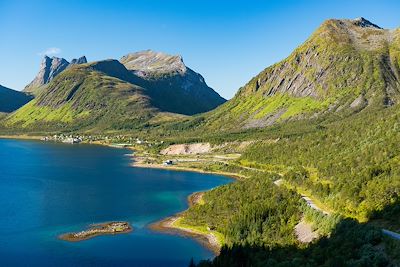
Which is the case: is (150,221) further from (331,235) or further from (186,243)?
(331,235)

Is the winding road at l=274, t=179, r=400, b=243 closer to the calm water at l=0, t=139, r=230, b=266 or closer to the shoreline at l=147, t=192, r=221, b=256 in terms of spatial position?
the shoreline at l=147, t=192, r=221, b=256

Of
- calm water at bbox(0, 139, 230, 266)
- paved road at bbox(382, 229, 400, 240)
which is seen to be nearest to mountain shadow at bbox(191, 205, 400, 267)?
paved road at bbox(382, 229, 400, 240)

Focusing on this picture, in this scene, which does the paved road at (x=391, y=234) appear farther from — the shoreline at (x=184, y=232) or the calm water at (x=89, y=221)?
the calm water at (x=89, y=221)

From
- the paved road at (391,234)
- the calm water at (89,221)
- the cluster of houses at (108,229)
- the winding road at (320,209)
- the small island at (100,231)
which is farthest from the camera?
the cluster of houses at (108,229)

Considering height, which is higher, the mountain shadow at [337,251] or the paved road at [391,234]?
the paved road at [391,234]

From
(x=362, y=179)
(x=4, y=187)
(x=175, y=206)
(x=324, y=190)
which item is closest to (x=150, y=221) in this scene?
(x=175, y=206)

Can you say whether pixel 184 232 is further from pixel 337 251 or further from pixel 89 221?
pixel 337 251

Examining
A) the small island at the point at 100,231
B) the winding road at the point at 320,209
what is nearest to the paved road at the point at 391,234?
the winding road at the point at 320,209

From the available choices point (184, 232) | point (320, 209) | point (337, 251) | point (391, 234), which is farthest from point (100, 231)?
point (391, 234)
